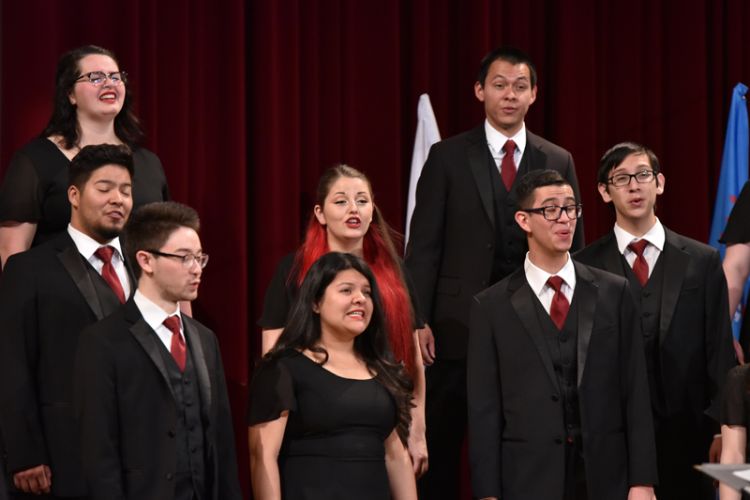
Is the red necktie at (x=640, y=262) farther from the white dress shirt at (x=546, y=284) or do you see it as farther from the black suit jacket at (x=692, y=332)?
the white dress shirt at (x=546, y=284)

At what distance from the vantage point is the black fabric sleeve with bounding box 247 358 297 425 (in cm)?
388

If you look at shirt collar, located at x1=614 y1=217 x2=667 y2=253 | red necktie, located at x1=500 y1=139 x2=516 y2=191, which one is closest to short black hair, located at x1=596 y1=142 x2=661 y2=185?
shirt collar, located at x1=614 y1=217 x2=667 y2=253

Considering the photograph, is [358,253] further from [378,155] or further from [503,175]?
[378,155]

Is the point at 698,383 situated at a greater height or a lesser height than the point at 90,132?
lesser

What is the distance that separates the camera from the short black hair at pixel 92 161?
Answer: 4.10 metres

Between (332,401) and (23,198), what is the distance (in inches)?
50.0

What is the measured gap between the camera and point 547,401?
4.05 m

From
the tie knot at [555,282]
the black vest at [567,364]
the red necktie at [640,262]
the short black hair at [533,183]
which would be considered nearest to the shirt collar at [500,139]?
the short black hair at [533,183]

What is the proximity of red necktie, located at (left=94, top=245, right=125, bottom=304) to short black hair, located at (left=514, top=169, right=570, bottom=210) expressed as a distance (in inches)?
54.3

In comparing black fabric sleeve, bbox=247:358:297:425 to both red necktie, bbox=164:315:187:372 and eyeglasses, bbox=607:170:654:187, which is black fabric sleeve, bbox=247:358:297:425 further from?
eyeglasses, bbox=607:170:654:187

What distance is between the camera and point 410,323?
176 inches

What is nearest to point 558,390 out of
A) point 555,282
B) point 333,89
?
point 555,282

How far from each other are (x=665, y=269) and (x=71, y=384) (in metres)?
2.14

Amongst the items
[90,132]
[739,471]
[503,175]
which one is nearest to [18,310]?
[90,132]
